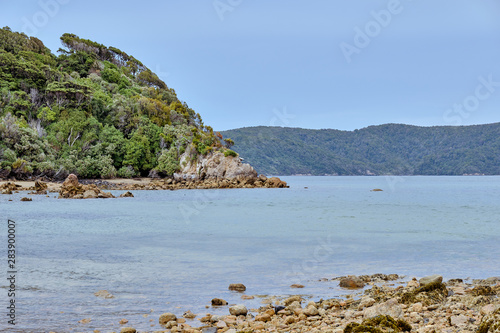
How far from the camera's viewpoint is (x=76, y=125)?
83.3 meters

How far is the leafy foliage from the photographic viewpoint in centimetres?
7319

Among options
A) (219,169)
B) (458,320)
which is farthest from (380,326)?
(219,169)

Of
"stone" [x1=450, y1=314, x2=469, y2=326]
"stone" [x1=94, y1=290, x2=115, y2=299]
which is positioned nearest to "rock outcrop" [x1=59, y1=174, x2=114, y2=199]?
"stone" [x1=94, y1=290, x2=115, y2=299]

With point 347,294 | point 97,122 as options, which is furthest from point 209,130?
point 347,294

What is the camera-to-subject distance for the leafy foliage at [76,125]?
73188 mm

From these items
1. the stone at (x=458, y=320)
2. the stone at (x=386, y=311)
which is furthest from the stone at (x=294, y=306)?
the stone at (x=458, y=320)

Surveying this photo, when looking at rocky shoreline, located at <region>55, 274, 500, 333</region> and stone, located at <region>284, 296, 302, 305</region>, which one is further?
stone, located at <region>284, 296, 302, 305</region>

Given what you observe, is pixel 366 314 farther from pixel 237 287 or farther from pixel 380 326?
pixel 237 287

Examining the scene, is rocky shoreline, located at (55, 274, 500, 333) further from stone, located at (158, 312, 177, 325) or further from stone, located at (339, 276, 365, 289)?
stone, located at (339, 276, 365, 289)

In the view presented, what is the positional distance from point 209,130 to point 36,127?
108 feet

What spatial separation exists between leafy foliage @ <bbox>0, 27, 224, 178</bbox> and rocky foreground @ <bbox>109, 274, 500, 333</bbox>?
228 feet

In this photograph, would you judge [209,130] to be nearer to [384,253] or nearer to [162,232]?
[162,232]

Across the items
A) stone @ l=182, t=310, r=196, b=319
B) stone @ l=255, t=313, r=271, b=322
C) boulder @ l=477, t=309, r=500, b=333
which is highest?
boulder @ l=477, t=309, r=500, b=333

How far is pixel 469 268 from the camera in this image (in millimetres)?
13484
